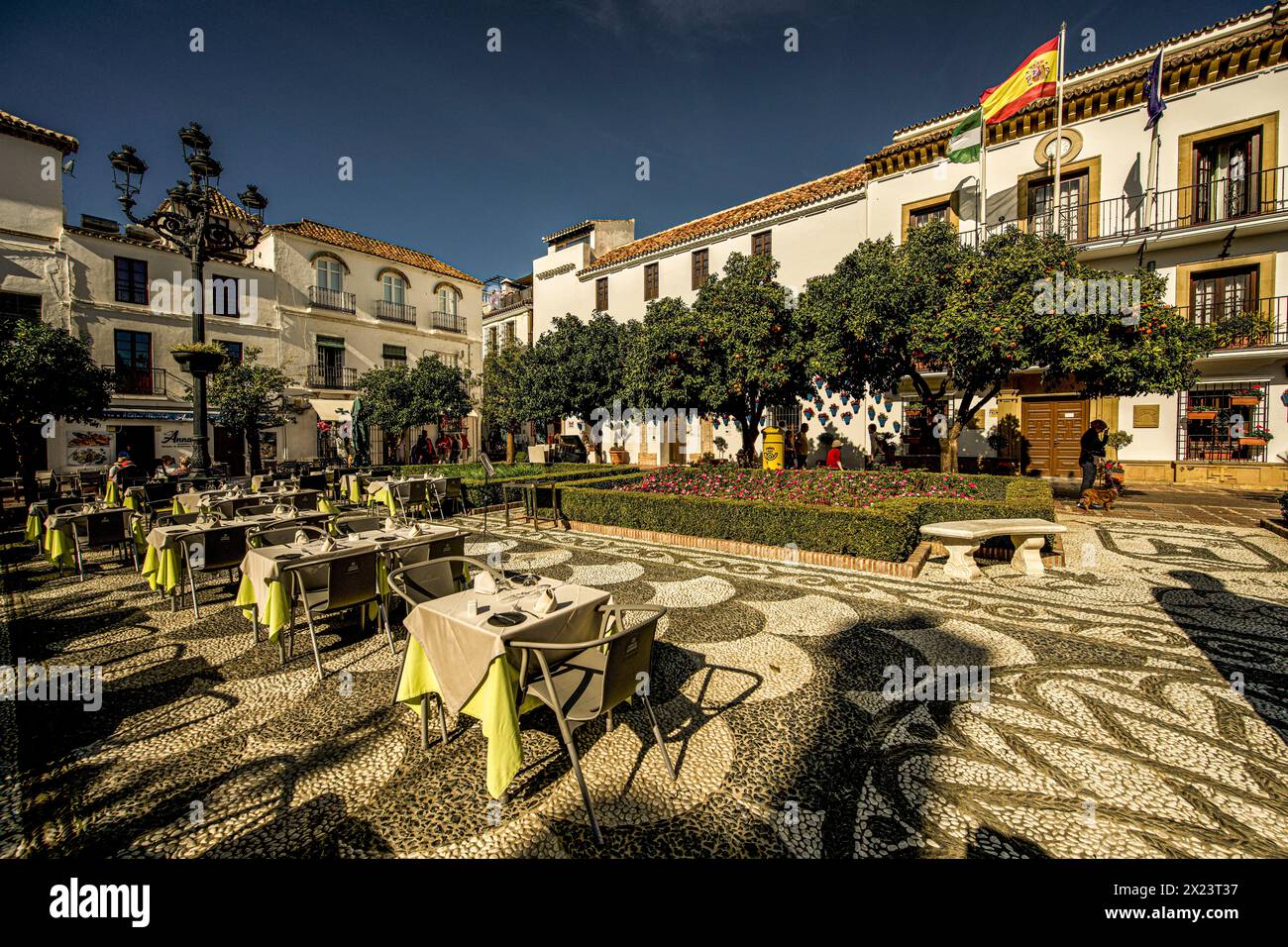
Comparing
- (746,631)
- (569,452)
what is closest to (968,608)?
(746,631)

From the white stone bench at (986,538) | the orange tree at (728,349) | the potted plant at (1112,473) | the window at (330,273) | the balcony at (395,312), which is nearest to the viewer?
the white stone bench at (986,538)

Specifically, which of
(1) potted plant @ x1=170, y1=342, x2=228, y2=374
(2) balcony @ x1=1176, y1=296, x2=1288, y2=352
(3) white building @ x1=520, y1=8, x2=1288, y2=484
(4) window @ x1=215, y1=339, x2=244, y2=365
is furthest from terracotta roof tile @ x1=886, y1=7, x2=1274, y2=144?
(4) window @ x1=215, y1=339, x2=244, y2=365

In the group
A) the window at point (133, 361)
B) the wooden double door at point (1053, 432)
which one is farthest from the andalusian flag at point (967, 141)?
the window at point (133, 361)

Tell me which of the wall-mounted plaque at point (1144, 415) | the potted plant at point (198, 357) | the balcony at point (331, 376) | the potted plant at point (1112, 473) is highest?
the balcony at point (331, 376)

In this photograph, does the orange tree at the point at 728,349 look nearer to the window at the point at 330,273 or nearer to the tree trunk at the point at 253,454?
the tree trunk at the point at 253,454

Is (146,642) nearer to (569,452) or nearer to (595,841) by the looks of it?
(595,841)

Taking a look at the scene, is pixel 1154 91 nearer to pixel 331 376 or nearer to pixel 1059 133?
pixel 1059 133

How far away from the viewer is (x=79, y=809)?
2475 millimetres

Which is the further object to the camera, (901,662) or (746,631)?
(746,631)

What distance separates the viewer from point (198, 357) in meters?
8.85

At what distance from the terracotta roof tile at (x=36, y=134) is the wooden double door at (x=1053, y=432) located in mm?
33489

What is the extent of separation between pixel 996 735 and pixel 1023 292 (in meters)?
9.53

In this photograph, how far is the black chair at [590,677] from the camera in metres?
2.36

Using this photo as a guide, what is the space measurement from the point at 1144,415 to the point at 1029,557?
13007mm
